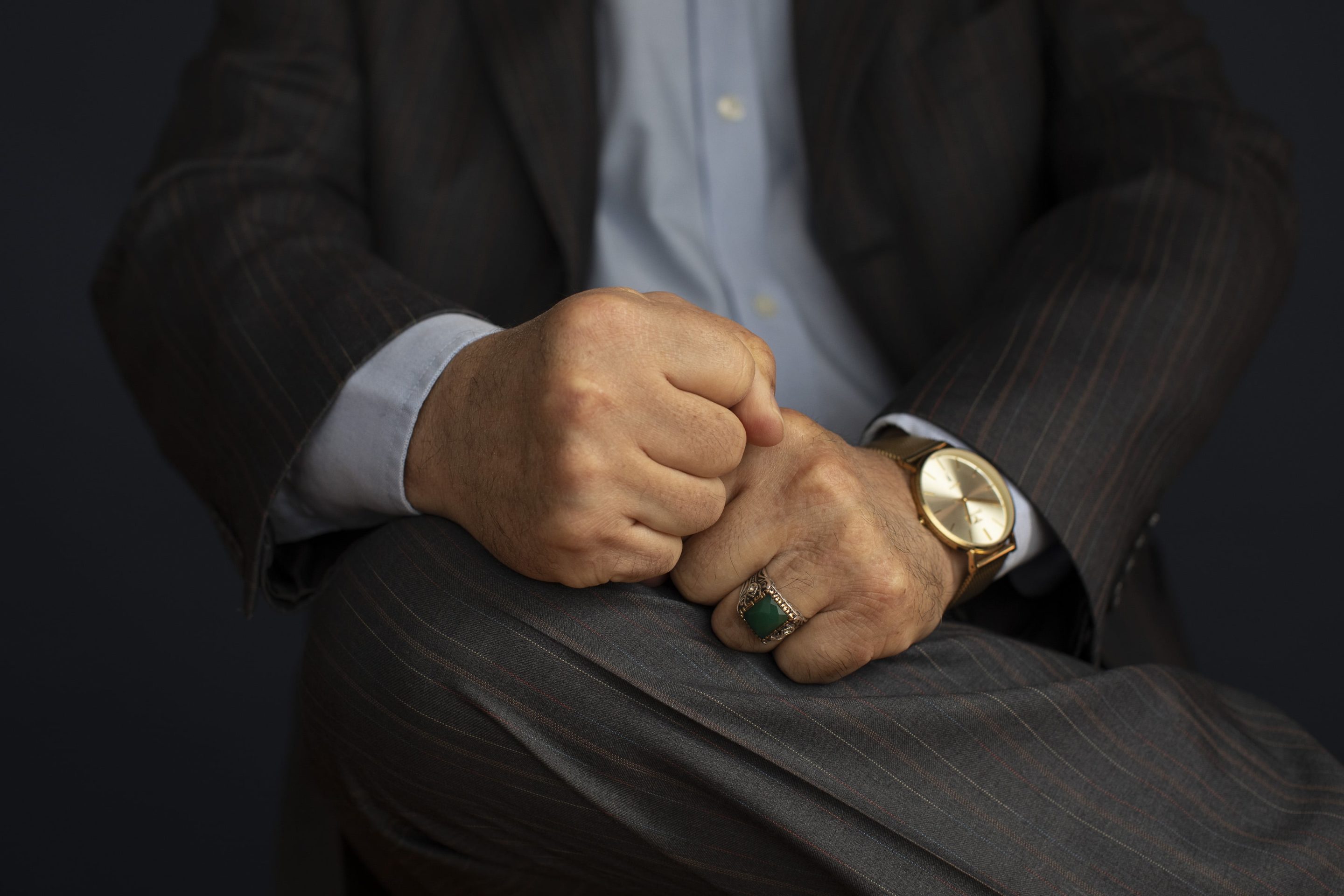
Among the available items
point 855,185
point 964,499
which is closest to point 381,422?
point 964,499

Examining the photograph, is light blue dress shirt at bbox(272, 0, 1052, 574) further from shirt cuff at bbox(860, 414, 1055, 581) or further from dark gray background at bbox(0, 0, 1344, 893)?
dark gray background at bbox(0, 0, 1344, 893)

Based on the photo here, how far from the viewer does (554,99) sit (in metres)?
0.98

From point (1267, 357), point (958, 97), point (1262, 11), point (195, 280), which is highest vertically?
point (1262, 11)

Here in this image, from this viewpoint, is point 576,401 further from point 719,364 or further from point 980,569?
point 980,569

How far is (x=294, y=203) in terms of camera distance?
0.91 meters

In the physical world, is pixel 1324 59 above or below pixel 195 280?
above

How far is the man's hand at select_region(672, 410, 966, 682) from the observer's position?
0.62m

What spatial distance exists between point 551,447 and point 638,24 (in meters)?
0.62

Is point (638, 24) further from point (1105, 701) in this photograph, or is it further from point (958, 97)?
point (1105, 701)

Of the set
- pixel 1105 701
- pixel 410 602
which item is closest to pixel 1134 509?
pixel 1105 701

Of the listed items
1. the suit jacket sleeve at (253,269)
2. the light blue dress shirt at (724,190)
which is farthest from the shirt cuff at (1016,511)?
the suit jacket sleeve at (253,269)

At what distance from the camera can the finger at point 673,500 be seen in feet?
1.94

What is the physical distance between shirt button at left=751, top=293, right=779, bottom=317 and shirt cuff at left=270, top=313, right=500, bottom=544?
38 centimetres

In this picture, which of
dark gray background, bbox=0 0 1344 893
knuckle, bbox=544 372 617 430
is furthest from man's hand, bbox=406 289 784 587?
dark gray background, bbox=0 0 1344 893
